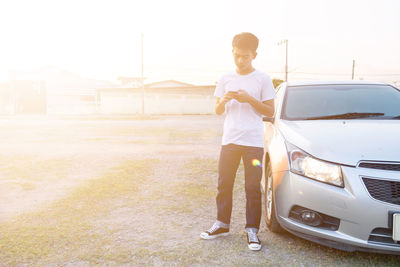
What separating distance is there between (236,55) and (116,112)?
41215 mm

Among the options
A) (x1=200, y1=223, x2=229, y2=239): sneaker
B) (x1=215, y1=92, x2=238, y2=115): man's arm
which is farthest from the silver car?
(x1=215, y1=92, x2=238, y2=115): man's arm

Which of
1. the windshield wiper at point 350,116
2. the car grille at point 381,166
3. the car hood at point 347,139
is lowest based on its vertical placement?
the car grille at point 381,166

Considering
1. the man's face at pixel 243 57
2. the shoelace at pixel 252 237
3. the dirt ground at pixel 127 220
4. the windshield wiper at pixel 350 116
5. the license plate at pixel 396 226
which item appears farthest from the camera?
the windshield wiper at pixel 350 116

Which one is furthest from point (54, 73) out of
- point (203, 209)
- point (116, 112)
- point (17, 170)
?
point (203, 209)

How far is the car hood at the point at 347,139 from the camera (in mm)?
2504

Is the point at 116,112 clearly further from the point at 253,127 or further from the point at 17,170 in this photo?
the point at 253,127

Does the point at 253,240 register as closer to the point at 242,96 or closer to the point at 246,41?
the point at 242,96

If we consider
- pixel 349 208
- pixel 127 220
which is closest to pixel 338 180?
pixel 349 208

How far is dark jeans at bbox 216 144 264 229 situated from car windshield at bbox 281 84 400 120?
0.78m

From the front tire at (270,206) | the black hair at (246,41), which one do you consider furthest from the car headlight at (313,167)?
the black hair at (246,41)

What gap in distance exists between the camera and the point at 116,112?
42750mm

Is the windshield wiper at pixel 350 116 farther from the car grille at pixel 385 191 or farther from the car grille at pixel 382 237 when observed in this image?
the car grille at pixel 382 237

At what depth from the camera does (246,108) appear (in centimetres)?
304

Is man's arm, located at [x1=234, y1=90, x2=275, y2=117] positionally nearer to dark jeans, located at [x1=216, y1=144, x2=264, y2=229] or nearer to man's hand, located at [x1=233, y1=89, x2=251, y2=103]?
man's hand, located at [x1=233, y1=89, x2=251, y2=103]
